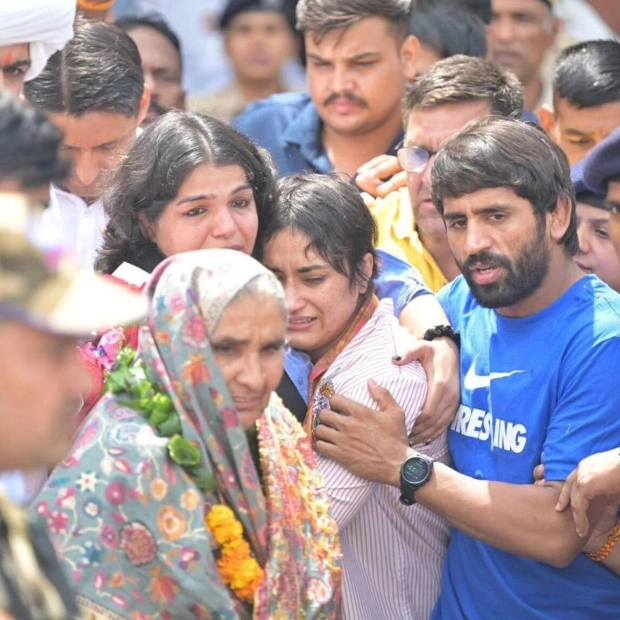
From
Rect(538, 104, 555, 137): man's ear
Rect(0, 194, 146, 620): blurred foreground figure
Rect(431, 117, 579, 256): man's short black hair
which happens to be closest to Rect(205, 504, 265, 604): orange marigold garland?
Rect(0, 194, 146, 620): blurred foreground figure

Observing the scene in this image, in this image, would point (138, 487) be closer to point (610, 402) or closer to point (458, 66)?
point (610, 402)

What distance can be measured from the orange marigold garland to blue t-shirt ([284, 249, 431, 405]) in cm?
105

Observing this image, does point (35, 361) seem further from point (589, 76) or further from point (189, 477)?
point (589, 76)

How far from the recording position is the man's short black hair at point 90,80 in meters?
4.70

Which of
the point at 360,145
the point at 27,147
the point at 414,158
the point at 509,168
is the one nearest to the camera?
the point at 27,147

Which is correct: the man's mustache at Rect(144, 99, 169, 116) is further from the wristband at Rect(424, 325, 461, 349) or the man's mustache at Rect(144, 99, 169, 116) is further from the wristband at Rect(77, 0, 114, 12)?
the wristband at Rect(424, 325, 461, 349)

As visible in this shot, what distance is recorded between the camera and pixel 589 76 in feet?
18.6

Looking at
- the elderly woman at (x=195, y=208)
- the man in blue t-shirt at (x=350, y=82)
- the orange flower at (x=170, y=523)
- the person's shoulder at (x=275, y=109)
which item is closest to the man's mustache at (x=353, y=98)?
the man in blue t-shirt at (x=350, y=82)

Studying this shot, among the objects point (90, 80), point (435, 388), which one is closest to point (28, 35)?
point (90, 80)

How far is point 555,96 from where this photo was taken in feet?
19.2

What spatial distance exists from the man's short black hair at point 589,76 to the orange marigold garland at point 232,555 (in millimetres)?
3215

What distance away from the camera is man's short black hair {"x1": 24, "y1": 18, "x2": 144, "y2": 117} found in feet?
15.4

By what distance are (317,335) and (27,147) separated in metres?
1.67

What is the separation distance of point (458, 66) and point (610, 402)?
1789mm
